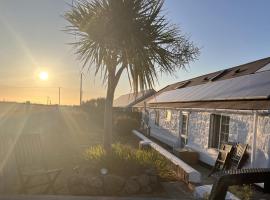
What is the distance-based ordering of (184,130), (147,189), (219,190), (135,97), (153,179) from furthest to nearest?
(184,130) → (135,97) → (153,179) → (147,189) → (219,190)

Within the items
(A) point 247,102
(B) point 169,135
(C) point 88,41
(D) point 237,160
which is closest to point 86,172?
(C) point 88,41

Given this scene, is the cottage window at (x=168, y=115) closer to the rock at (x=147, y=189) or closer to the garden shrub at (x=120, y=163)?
the garden shrub at (x=120, y=163)

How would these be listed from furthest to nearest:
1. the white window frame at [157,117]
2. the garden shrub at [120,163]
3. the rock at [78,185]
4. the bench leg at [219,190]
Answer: the white window frame at [157,117]
the garden shrub at [120,163]
the rock at [78,185]
the bench leg at [219,190]

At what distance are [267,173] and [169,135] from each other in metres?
14.0

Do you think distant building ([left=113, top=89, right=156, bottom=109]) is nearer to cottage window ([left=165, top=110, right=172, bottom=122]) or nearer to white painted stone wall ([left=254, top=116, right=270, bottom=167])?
cottage window ([left=165, top=110, right=172, bottom=122])

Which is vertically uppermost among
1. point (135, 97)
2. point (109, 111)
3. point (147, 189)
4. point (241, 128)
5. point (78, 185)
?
point (135, 97)

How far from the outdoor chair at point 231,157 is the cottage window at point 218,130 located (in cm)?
75


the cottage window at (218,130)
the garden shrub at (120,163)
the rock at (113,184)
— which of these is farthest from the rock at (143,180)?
the cottage window at (218,130)

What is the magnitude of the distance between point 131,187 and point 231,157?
3.54 meters

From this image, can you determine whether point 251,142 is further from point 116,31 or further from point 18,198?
point 18,198

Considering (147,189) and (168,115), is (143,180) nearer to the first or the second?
(147,189)

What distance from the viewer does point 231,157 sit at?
888cm

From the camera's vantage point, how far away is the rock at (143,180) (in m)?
6.84

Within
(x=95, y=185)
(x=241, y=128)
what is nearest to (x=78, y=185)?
(x=95, y=185)
